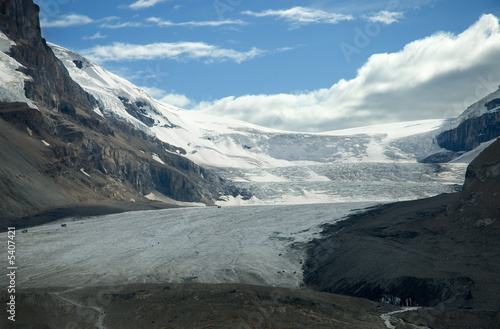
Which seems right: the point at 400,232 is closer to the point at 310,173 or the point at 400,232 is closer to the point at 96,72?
the point at 310,173

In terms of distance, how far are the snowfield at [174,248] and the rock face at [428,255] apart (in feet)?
5.98

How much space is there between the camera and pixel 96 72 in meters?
172

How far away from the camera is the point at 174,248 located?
27.1 meters

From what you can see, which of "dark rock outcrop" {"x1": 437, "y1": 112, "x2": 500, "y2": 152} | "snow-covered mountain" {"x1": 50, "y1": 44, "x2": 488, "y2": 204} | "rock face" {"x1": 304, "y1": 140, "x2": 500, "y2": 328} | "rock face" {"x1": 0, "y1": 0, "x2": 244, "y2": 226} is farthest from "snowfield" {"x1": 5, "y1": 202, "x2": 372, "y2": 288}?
"dark rock outcrop" {"x1": 437, "y1": 112, "x2": 500, "y2": 152}

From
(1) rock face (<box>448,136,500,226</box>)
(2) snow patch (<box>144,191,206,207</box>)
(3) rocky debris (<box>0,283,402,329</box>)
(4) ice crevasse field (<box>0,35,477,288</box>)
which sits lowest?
(2) snow patch (<box>144,191,206,207</box>)

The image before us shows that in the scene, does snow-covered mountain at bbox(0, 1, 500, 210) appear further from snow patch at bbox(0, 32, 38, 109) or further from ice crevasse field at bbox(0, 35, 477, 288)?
ice crevasse field at bbox(0, 35, 477, 288)

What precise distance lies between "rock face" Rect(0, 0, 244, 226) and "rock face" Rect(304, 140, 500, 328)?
2682cm

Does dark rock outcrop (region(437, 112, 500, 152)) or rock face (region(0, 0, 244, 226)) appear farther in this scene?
dark rock outcrop (region(437, 112, 500, 152))

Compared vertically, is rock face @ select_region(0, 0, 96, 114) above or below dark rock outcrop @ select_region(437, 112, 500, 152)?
above

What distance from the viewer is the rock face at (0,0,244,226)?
4844 centimetres

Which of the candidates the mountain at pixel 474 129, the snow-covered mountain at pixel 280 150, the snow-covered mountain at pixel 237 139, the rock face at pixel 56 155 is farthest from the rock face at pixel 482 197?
the snow-covered mountain at pixel 237 139

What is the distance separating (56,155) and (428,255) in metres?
49.8

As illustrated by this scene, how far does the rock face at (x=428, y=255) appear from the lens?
1652 cm

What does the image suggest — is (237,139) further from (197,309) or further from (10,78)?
(197,309)
